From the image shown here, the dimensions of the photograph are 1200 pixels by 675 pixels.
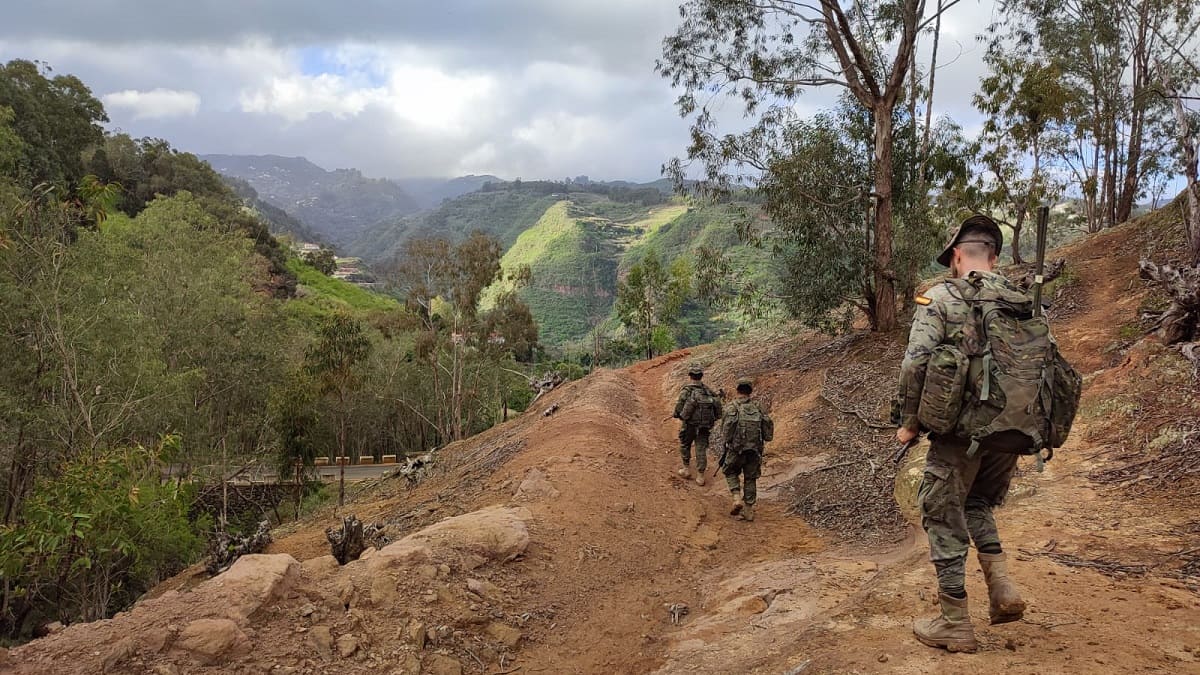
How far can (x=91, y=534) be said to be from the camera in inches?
424

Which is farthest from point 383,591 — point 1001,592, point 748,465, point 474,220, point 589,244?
point 474,220

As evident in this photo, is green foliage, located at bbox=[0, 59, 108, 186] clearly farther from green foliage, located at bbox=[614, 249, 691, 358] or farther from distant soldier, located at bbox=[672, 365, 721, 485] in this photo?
distant soldier, located at bbox=[672, 365, 721, 485]

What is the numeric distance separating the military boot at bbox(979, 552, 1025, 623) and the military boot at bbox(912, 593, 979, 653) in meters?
0.17

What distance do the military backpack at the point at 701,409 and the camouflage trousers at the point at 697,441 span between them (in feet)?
0.44

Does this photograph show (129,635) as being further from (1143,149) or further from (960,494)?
(1143,149)

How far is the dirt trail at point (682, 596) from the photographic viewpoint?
3309mm

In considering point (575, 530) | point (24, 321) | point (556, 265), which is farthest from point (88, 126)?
point (556, 265)

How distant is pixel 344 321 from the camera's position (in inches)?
745

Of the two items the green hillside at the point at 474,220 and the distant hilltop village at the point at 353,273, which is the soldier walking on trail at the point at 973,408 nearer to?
the distant hilltop village at the point at 353,273

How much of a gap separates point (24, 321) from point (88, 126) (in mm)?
44112

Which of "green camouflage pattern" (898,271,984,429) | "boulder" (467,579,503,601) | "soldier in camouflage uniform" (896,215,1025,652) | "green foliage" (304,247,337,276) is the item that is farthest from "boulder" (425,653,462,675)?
"green foliage" (304,247,337,276)

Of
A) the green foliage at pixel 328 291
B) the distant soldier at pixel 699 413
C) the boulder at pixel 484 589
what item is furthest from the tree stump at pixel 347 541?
the green foliage at pixel 328 291

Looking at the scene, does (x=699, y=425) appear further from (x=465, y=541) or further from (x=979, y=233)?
(x=979, y=233)

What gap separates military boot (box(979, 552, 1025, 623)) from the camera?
3.17 meters
